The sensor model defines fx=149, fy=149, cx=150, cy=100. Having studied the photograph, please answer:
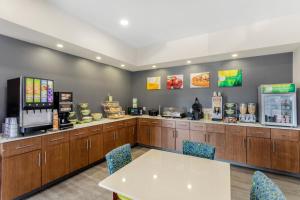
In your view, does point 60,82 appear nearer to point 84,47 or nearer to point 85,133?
point 84,47

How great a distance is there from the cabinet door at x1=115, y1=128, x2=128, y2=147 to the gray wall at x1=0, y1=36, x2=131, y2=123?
0.85 m

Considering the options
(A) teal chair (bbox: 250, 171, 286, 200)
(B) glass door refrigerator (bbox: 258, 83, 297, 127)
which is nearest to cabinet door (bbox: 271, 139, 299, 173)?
(B) glass door refrigerator (bbox: 258, 83, 297, 127)

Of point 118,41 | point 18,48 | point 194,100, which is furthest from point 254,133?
point 18,48

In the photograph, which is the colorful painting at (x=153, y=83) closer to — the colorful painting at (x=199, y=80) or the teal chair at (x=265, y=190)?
the colorful painting at (x=199, y=80)

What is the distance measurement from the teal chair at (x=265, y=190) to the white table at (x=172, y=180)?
18 centimetres

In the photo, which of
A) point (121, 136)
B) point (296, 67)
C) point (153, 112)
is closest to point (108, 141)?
point (121, 136)

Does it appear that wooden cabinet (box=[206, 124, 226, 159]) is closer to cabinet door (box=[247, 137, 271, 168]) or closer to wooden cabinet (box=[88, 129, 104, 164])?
cabinet door (box=[247, 137, 271, 168])

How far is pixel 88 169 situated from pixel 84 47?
2.47 metres

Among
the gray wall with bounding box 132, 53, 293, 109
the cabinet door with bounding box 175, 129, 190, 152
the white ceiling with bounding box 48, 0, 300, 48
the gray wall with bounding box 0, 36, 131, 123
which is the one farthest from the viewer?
the cabinet door with bounding box 175, 129, 190, 152

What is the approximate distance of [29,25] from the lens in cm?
215

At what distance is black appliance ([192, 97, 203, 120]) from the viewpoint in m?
3.79

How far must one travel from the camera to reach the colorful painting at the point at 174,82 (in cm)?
432

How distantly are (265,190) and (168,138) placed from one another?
301 cm

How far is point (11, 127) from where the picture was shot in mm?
2096
